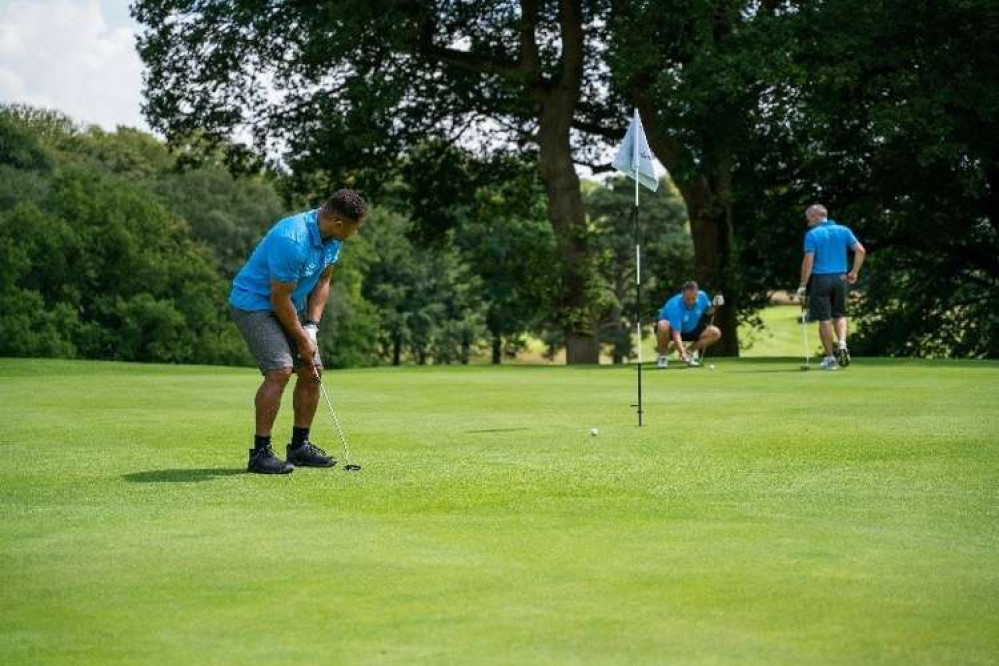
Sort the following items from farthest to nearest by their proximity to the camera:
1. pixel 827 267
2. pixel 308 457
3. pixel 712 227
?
pixel 712 227
pixel 827 267
pixel 308 457

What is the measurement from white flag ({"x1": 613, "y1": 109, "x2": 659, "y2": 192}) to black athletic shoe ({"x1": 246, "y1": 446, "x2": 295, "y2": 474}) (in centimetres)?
583

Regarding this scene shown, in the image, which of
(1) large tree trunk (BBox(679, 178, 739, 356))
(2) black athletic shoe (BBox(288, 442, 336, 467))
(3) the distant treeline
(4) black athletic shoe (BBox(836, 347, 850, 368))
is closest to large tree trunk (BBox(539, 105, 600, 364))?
(1) large tree trunk (BBox(679, 178, 739, 356))

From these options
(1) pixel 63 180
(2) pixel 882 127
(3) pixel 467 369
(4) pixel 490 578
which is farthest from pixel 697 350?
(1) pixel 63 180

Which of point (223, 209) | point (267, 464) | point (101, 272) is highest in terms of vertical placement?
point (223, 209)

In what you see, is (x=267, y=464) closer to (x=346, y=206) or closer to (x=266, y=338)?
(x=266, y=338)

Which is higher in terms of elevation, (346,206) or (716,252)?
(716,252)

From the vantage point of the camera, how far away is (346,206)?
10516 mm

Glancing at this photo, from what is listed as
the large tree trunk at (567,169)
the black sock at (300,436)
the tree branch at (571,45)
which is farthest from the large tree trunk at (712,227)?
the black sock at (300,436)

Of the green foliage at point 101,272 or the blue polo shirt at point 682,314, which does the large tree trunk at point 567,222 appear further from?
the green foliage at point 101,272

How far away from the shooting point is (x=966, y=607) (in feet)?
19.9

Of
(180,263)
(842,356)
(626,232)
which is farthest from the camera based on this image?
(626,232)

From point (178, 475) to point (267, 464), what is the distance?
1.92 ft

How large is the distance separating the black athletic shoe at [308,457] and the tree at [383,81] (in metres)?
26.2

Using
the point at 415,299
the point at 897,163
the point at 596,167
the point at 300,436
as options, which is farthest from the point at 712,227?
the point at 415,299
